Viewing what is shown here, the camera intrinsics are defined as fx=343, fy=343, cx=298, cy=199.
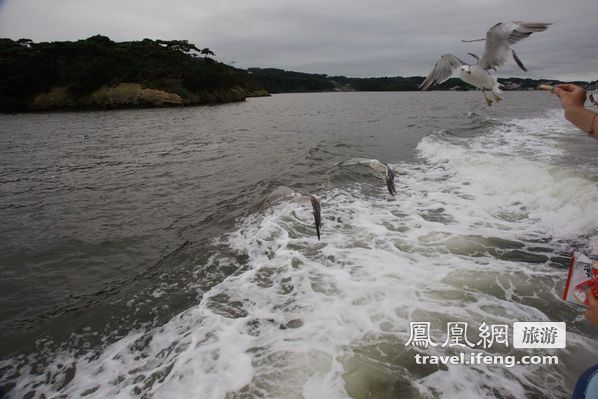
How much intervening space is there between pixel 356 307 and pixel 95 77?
57525mm

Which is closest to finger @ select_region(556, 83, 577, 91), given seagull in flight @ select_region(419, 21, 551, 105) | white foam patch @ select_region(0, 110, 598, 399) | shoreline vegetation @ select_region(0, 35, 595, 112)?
white foam patch @ select_region(0, 110, 598, 399)

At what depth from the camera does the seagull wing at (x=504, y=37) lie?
533 centimetres

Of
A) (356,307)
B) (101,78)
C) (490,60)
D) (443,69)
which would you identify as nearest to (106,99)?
(101,78)

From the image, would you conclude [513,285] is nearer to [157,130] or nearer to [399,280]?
[399,280]

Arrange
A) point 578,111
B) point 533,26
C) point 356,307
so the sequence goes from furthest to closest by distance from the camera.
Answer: point 533,26
point 356,307
point 578,111

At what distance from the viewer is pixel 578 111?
7.71ft

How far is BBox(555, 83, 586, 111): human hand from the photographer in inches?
93.3

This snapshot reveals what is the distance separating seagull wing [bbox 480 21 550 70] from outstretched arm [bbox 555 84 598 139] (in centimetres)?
321

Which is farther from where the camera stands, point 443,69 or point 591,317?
point 443,69

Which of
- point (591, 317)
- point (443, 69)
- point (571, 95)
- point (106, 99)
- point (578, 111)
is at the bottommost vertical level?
point (591, 317)

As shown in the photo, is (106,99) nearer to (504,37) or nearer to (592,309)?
(504,37)

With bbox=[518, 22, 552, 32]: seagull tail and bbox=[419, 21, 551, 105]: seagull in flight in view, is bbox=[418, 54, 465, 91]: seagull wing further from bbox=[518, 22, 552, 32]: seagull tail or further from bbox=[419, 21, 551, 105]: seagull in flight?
bbox=[518, 22, 552, 32]: seagull tail

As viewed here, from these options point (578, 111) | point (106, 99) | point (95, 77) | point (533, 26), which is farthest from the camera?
point (95, 77)

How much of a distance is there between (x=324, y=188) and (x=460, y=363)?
683 centimetres
